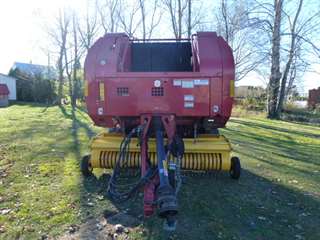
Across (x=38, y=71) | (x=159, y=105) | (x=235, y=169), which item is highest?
(x=38, y=71)

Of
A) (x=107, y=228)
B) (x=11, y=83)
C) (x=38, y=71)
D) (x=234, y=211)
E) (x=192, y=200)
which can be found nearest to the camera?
(x=107, y=228)

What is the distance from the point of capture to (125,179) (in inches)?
178

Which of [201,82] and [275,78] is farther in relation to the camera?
[275,78]

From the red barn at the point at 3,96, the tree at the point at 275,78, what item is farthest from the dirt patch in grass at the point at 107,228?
the red barn at the point at 3,96

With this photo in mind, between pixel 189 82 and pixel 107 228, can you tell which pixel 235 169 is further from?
pixel 107 228

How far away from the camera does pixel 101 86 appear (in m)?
4.20

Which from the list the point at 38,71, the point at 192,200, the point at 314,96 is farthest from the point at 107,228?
the point at 38,71

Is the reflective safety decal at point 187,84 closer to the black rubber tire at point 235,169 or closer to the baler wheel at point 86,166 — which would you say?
the black rubber tire at point 235,169

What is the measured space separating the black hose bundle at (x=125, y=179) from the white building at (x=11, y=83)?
29439mm

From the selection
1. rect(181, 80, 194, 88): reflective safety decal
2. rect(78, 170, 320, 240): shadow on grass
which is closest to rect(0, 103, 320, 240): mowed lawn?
rect(78, 170, 320, 240): shadow on grass

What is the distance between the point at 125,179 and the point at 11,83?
29.9 meters

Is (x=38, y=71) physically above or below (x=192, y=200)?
above

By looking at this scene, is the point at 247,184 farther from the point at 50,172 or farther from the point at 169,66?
the point at 50,172

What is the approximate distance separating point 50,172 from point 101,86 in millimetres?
1675
